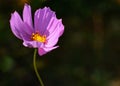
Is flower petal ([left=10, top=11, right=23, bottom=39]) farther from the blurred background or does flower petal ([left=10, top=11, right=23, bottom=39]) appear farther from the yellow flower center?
the blurred background

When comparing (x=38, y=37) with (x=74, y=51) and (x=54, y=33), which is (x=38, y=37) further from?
(x=74, y=51)

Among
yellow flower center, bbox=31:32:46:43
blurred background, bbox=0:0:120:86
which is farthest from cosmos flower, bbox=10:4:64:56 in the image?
blurred background, bbox=0:0:120:86

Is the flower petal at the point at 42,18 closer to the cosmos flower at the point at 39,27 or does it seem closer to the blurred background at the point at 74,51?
the cosmos flower at the point at 39,27

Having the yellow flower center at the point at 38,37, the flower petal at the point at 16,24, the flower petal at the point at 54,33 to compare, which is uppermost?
the flower petal at the point at 16,24

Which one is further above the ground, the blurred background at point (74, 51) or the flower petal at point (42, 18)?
the flower petal at point (42, 18)

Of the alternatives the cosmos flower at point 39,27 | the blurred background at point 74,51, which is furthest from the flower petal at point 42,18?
the blurred background at point 74,51

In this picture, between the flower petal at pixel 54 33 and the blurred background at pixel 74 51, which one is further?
the blurred background at pixel 74 51

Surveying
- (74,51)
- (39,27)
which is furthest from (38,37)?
(74,51)
